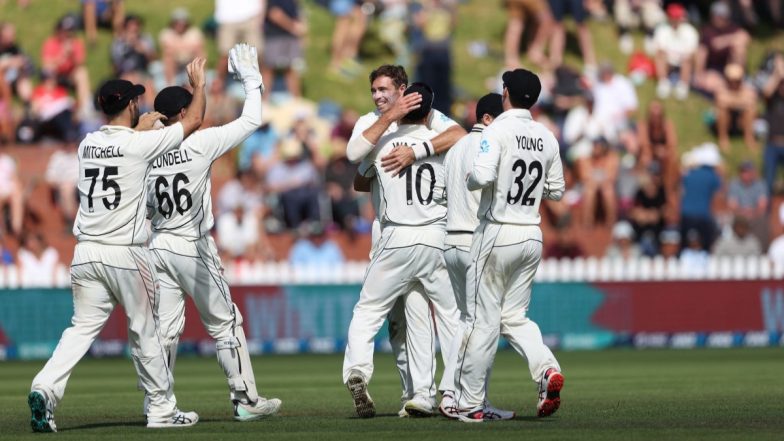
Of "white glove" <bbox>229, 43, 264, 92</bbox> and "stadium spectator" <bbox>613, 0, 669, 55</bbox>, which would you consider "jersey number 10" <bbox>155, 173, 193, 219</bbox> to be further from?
"stadium spectator" <bbox>613, 0, 669, 55</bbox>

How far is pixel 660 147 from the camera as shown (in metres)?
27.0

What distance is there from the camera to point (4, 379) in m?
18.0

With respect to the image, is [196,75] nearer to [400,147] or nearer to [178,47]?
[400,147]

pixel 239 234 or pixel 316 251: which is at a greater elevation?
pixel 239 234

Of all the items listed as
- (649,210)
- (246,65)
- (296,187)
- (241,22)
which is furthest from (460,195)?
(241,22)

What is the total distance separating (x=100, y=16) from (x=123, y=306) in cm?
2047

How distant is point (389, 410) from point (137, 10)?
844 inches

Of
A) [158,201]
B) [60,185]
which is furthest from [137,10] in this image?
[158,201]

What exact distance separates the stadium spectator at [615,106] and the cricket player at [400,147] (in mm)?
Answer: 15869

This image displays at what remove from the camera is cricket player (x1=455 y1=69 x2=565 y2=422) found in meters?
11.1

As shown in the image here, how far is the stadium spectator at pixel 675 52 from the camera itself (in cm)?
3038

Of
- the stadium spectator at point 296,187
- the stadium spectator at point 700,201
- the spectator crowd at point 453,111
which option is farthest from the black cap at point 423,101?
the stadium spectator at point 700,201

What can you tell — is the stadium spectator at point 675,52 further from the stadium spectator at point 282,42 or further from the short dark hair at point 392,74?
the short dark hair at point 392,74

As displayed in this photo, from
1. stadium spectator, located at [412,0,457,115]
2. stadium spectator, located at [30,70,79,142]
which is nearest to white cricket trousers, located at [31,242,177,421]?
stadium spectator, located at [30,70,79,142]
